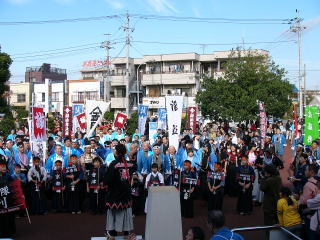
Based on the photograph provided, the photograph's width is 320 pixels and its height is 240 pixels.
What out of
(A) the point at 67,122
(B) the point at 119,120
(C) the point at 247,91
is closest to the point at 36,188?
(A) the point at 67,122

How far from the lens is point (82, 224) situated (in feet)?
31.9

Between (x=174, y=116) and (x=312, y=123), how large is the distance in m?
Answer: 5.09

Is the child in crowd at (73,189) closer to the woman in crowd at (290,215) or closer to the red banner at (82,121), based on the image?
the woman in crowd at (290,215)

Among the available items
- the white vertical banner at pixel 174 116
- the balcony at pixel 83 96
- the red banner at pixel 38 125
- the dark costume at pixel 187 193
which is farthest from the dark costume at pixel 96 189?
the balcony at pixel 83 96

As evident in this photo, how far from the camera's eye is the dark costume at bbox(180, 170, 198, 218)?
10.5 metres

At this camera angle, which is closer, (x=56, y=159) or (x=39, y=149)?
(x=56, y=159)

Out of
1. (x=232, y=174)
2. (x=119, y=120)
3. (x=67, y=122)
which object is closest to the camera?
(x=232, y=174)

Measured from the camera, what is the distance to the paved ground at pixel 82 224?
8719 millimetres

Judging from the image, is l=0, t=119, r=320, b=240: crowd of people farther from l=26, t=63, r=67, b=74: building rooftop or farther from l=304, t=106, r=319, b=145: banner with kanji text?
l=26, t=63, r=67, b=74: building rooftop

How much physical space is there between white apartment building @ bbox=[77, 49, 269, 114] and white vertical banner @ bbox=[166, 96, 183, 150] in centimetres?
3040

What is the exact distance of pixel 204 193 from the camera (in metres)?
12.4

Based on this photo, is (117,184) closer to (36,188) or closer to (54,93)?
(36,188)

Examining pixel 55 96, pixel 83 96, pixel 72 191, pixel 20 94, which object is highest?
pixel 20 94

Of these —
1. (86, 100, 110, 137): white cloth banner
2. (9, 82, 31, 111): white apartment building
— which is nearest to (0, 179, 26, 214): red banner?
(86, 100, 110, 137): white cloth banner
